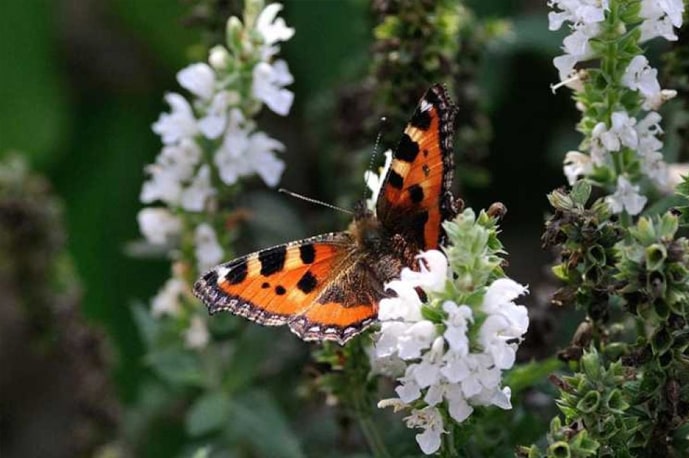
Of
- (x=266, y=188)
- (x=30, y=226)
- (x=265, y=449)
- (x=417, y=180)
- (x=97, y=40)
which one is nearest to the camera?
(x=417, y=180)

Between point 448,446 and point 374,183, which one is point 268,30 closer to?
point 374,183

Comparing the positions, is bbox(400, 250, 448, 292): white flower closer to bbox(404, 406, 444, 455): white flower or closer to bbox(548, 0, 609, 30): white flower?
bbox(404, 406, 444, 455): white flower

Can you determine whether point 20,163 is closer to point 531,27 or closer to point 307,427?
point 307,427

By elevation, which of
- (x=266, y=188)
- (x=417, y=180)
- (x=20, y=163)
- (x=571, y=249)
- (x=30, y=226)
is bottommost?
(x=571, y=249)

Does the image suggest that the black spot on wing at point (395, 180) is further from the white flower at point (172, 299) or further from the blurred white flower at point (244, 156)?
the white flower at point (172, 299)

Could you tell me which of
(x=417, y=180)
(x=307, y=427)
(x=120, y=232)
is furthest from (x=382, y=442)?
(x=120, y=232)

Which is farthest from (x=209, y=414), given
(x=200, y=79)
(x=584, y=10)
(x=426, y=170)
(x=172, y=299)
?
(x=584, y=10)
